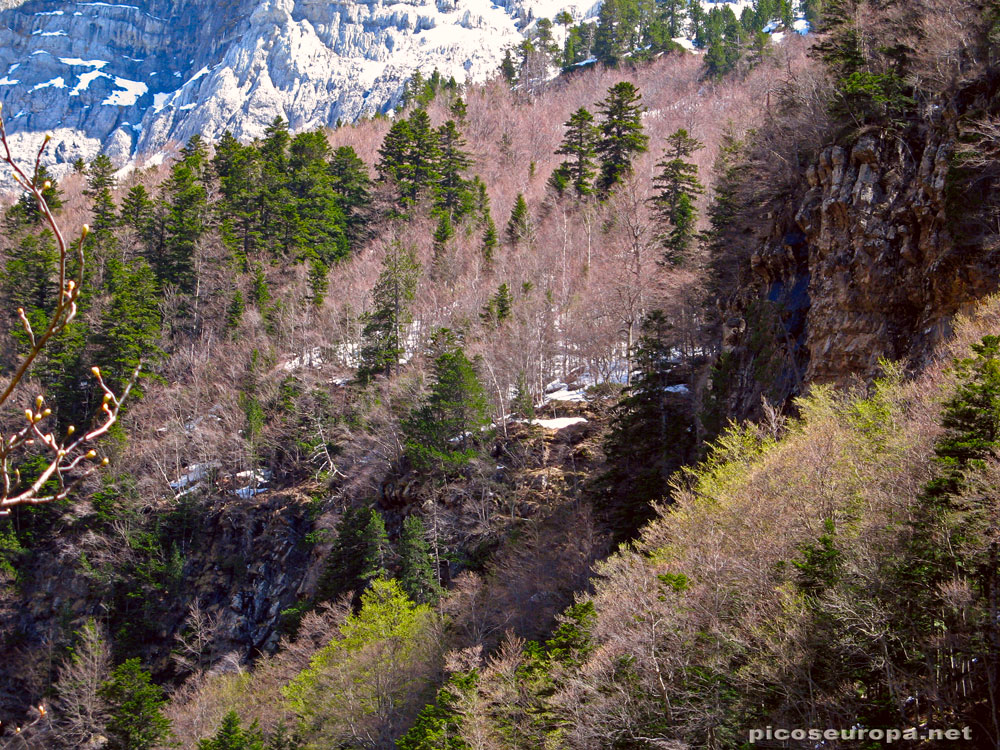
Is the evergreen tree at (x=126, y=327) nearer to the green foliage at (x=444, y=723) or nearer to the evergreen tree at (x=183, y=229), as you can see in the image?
the evergreen tree at (x=183, y=229)

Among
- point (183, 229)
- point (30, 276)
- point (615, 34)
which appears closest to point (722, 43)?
point (615, 34)

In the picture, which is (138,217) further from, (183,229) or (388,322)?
(388,322)

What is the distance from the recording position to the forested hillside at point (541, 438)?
547 inches

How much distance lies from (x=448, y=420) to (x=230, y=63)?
118 m

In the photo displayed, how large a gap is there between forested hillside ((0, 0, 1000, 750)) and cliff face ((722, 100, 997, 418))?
0.11m

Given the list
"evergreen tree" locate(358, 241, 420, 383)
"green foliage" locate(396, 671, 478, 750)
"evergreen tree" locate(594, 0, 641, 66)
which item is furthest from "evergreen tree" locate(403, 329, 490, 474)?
"evergreen tree" locate(594, 0, 641, 66)

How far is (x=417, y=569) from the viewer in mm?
29344

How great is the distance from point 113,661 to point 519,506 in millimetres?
20574

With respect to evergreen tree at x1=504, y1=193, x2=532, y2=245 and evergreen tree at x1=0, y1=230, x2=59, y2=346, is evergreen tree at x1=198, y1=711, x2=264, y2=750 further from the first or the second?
evergreen tree at x1=504, y1=193, x2=532, y2=245

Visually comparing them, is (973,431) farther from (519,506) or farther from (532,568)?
(519,506)

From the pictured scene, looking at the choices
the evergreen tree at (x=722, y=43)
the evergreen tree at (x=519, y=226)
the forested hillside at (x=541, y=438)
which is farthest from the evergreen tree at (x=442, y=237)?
the evergreen tree at (x=722, y=43)

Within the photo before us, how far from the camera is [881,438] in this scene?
634 inches

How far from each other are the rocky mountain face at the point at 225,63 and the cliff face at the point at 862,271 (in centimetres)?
9521

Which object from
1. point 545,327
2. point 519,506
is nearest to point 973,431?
point 519,506
